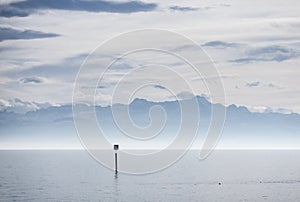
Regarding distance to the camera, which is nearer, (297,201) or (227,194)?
(297,201)

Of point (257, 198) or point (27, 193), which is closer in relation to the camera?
point (257, 198)

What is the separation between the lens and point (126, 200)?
177875 mm

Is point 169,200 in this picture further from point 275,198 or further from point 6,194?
point 6,194

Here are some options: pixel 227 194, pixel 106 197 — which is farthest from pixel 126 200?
pixel 227 194

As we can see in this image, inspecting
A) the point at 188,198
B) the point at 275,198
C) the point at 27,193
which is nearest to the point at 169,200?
the point at 188,198

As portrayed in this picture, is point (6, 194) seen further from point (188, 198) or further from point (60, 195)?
point (188, 198)

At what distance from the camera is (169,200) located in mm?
177750

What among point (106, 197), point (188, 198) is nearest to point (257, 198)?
point (188, 198)

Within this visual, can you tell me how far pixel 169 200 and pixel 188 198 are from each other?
33.1 feet

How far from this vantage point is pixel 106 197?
187 metres

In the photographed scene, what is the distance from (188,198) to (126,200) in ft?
76.9

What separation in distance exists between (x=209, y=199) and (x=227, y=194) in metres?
19.0

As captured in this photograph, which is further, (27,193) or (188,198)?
(27,193)

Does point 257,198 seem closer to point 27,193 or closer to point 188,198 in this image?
point 188,198
